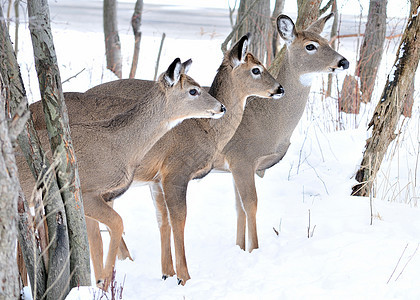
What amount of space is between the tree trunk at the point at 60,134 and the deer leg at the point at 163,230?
5.65 ft

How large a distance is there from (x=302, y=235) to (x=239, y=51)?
1.88 meters

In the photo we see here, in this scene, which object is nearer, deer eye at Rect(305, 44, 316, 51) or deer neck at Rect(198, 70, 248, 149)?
deer neck at Rect(198, 70, 248, 149)

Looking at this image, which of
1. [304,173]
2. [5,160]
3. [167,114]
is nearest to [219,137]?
[167,114]

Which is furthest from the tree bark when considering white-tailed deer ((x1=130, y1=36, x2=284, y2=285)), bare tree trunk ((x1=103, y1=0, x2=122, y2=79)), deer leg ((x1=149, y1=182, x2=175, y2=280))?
bare tree trunk ((x1=103, y1=0, x2=122, y2=79))

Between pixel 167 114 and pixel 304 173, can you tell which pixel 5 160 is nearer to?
pixel 167 114

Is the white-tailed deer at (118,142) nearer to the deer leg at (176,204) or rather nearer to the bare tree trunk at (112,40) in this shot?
the deer leg at (176,204)

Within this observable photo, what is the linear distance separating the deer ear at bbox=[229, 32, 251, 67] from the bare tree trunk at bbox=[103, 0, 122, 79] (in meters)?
6.90

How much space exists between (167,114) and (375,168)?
8.29ft

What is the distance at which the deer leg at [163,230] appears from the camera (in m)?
6.58

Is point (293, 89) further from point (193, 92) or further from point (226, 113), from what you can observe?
point (193, 92)

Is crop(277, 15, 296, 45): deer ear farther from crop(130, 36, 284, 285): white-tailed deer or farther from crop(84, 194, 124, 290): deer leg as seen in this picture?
crop(84, 194, 124, 290): deer leg

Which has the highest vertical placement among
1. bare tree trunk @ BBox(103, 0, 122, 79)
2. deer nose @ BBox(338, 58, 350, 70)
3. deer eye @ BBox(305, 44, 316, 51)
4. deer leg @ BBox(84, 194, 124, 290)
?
deer eye @ BBox(305, 44, 316, 51)

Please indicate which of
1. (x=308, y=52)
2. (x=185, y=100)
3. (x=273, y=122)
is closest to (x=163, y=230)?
(x=185, y=100)

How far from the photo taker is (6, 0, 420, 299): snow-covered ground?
535cm
